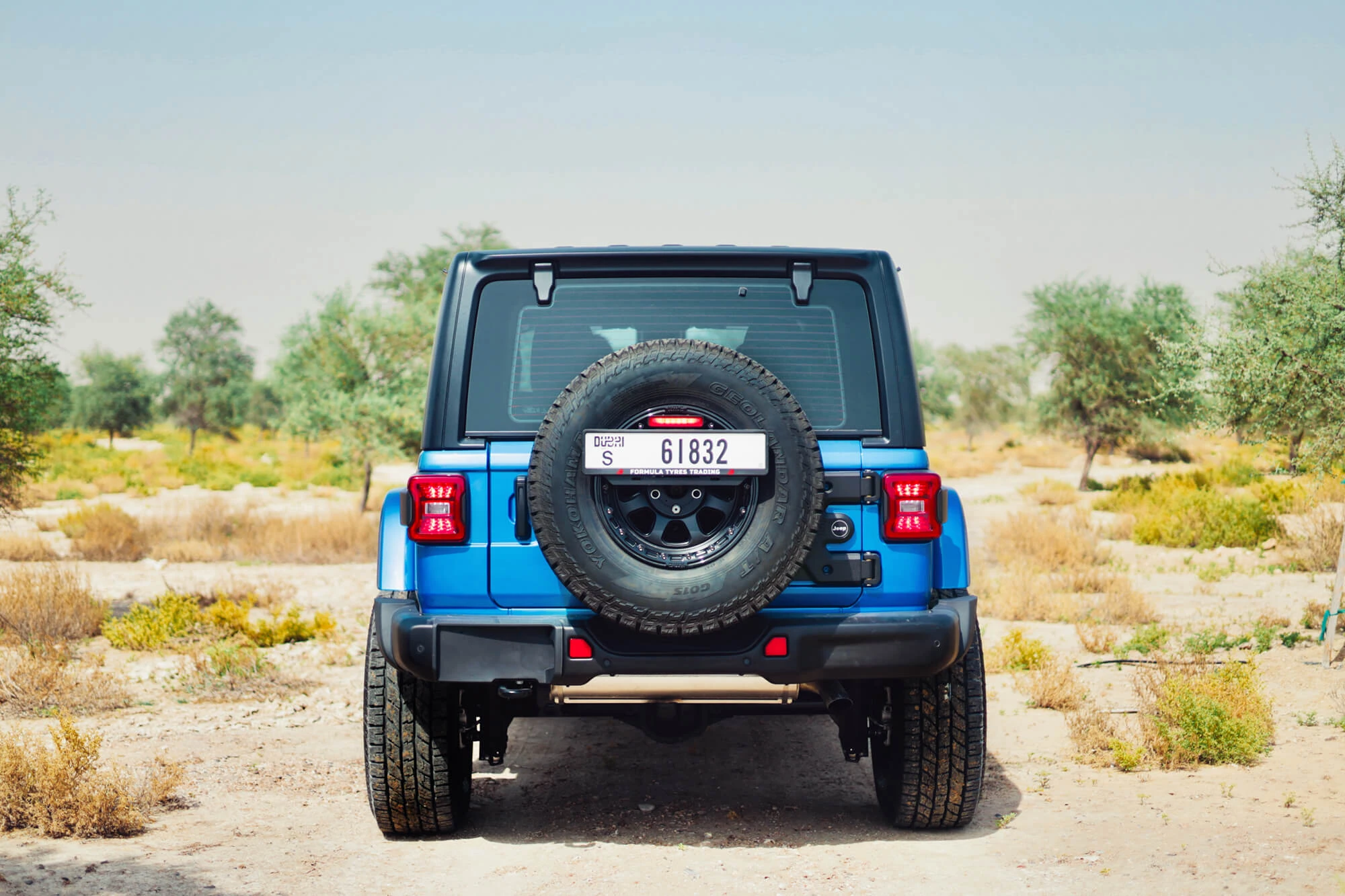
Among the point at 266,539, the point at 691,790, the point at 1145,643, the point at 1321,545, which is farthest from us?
the point at 266,539

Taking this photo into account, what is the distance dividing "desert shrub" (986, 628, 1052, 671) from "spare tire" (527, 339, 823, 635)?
5.51 meters

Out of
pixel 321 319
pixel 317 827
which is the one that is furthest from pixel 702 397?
pixel 321 319

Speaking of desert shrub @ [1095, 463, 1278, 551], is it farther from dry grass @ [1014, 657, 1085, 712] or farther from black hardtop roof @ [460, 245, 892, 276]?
black hardtop roof @ [460, 245, 892, 276]

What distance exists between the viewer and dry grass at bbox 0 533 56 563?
17.3 meters

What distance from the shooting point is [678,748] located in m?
7.14

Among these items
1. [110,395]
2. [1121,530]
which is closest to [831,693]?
[1121,530]

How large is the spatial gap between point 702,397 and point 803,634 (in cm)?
92

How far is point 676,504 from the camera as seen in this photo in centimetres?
→ 418

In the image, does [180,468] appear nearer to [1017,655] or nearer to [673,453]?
[1017,655]

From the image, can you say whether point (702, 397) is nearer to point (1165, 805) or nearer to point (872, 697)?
point (872, 697)

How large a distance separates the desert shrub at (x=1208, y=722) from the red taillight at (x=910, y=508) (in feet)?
9.22

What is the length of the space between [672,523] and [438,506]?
871 millimetres

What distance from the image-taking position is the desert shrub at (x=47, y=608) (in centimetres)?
1028

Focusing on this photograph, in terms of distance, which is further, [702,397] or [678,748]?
[678,748]
